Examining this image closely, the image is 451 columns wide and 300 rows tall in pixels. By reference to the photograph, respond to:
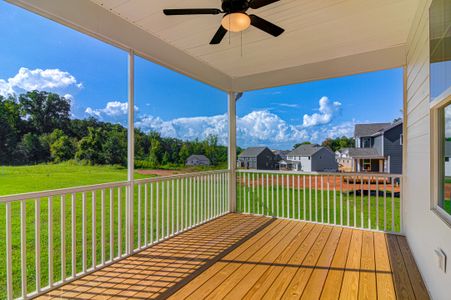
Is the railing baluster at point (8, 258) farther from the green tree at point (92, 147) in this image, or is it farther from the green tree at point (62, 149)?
the green tree at point (92, 147)

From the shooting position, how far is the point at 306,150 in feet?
14.1

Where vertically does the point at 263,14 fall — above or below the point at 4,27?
above

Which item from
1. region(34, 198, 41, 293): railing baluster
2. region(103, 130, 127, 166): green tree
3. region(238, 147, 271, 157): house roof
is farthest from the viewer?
region(238, 147, 271, 157): house roof

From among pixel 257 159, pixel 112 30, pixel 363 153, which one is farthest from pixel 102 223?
pixel 363 153

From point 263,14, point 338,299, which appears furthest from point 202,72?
point 338,299

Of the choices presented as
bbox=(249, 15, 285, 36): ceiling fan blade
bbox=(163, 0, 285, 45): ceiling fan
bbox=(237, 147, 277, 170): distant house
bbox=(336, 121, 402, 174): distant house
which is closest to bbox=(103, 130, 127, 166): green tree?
bbox=(163, 0, 285, 45): ceiling fan

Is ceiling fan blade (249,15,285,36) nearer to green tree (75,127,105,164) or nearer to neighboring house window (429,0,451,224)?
neighboring house window (429,0,451,224)

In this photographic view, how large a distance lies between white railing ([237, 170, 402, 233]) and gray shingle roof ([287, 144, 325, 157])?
38cm

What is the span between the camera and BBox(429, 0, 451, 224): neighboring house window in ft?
5.37

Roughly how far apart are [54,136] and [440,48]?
133 inches

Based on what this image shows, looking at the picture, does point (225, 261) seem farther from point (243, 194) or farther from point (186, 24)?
point (186, 24)

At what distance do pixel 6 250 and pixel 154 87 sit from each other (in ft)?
7.62

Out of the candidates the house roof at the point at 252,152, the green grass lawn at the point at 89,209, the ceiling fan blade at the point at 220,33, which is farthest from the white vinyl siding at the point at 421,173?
the house roof at the point at 252,152

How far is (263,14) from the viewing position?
8.78 feet
